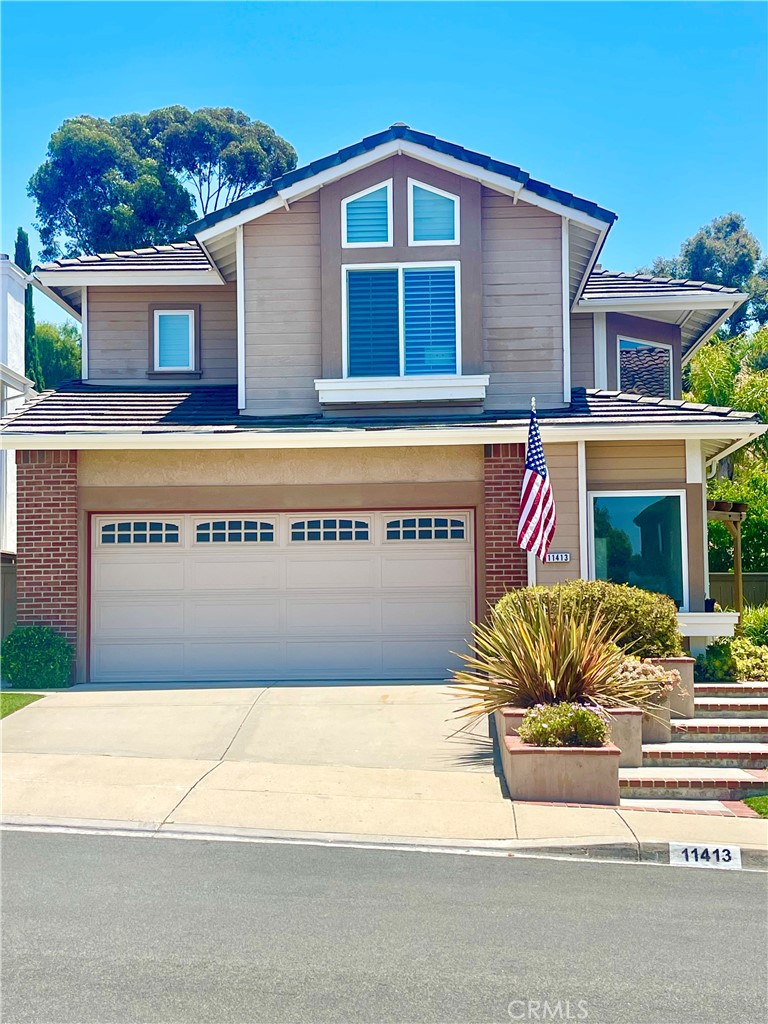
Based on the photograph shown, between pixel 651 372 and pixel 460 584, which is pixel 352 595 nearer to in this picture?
pixel 460 584

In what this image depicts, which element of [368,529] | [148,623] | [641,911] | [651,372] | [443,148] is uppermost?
[443,148]

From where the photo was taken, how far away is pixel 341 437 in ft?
47.2

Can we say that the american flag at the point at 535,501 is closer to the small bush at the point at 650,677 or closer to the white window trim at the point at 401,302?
the small bush at the point at 650,677

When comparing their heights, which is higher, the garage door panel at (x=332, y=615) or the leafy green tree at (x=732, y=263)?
the leafy green tree at (x=732, y=263)

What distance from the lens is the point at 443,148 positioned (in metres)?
15.5

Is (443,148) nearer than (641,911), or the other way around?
(641,911)

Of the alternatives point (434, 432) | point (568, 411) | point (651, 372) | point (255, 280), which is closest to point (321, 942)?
point (434, 432)

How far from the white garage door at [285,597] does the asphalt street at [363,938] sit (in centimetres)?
712

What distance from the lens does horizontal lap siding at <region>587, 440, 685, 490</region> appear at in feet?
48.5

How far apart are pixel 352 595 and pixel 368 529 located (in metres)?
0.97

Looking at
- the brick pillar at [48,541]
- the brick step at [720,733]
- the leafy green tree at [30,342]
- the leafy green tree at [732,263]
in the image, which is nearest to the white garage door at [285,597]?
the brick pillar at [48,541]

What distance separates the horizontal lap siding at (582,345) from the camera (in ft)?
60.4

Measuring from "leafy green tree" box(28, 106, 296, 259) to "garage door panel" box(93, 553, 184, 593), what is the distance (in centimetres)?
3122

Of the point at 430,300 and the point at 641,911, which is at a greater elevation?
the point at 430,300
